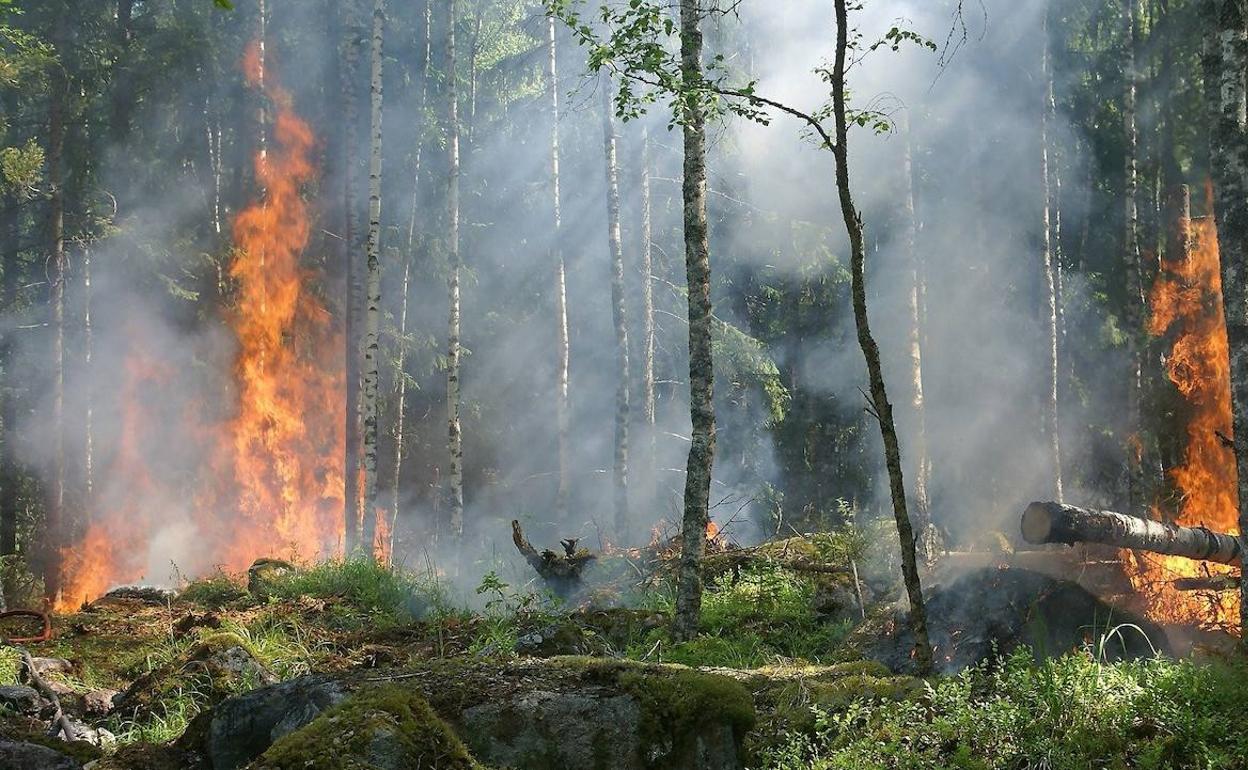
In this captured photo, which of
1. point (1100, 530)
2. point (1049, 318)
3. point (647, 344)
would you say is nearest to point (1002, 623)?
point (1100, 530)

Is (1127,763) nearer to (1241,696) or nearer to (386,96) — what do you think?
(1241,696)

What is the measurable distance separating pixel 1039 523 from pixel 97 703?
26.0 ft

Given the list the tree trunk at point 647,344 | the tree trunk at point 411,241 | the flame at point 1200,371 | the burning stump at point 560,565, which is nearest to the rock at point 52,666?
the burning stump at point 560,565

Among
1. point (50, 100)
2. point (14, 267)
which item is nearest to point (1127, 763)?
point (50, 100)

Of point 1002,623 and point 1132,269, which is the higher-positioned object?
point 1132,269

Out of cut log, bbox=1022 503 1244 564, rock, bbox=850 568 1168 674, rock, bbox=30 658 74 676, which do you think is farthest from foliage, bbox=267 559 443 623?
cut log, bbox=1022 503 1244 564

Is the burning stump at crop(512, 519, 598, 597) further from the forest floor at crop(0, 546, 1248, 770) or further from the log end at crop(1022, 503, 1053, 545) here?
the forest floor at crop(0, 546, 1248, 770)

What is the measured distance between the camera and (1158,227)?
22406 millimetres

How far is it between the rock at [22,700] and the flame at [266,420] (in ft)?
48.1

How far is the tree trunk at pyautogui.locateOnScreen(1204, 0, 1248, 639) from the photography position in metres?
7.38

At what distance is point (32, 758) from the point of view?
447 cm

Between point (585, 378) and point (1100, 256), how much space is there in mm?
14326

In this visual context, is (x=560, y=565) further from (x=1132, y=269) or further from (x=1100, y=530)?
(x=1132, y=269)

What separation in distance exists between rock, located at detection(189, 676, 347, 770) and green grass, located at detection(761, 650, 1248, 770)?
2.17m
